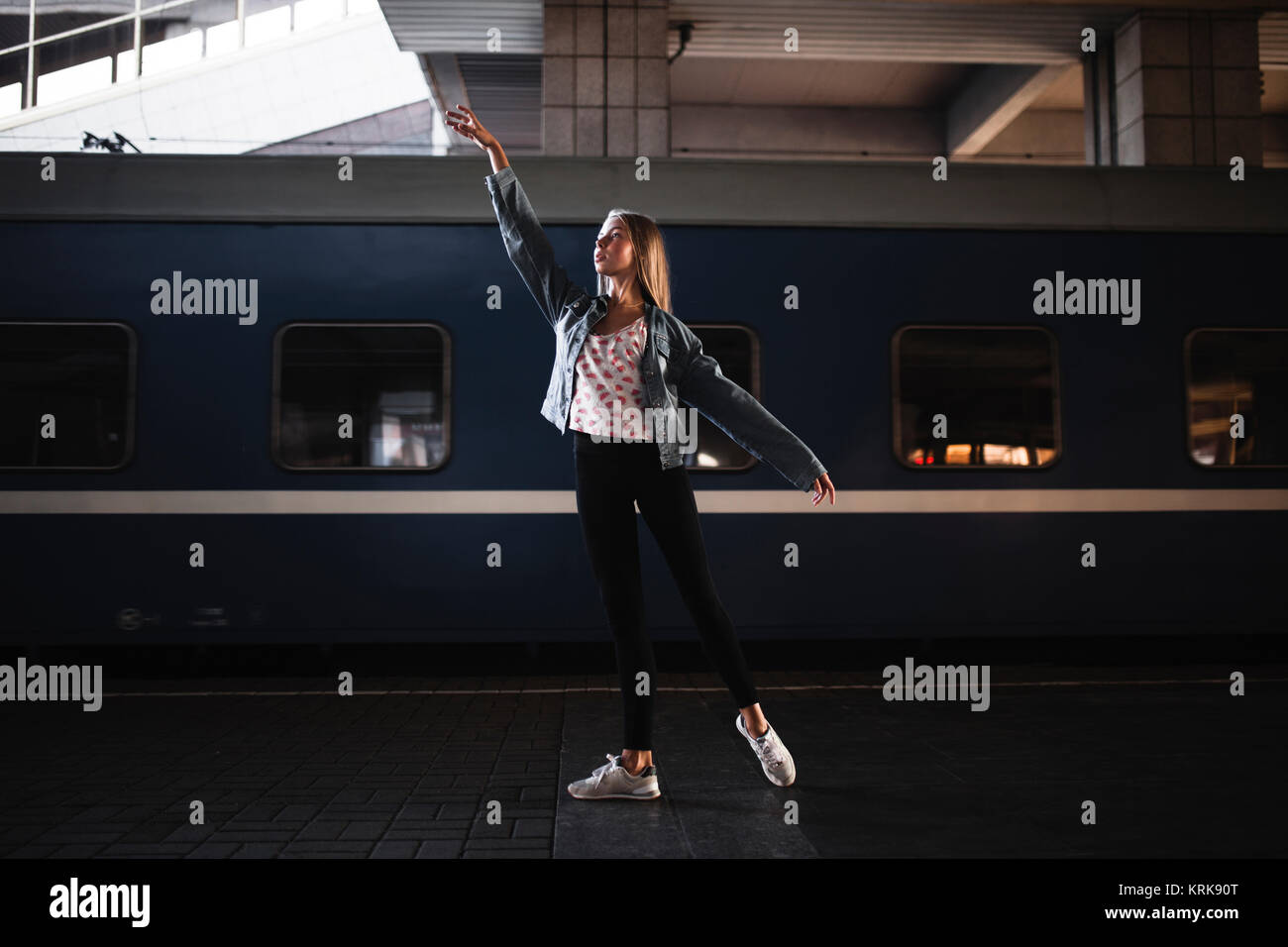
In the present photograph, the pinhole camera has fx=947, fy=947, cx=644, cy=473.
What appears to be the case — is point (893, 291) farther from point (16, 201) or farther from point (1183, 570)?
point (16, 201)

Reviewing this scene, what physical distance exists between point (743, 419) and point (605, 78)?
676 centimetres

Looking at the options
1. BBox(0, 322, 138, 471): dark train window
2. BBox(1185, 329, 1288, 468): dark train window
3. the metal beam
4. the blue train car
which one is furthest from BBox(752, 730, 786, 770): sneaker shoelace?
the metal beam

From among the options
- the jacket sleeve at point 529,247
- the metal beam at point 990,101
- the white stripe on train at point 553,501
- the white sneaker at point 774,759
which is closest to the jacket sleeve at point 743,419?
the jacket sleeve at point 529,247

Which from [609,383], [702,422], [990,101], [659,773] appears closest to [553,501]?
[702,422]

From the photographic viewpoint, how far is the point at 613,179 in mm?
5773

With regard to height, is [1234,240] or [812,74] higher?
[812,74]

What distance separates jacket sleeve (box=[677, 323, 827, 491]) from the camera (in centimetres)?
340

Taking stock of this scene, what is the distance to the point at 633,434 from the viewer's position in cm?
326

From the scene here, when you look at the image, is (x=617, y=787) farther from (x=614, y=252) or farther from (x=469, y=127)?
(x=469, y=127)

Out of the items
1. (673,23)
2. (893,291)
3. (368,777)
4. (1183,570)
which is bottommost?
(368,777)

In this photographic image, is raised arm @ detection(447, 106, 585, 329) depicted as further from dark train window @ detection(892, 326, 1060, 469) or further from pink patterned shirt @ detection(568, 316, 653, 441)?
dark train window @ detection(892, 326, 1060, 469)

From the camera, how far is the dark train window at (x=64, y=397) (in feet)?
17.9

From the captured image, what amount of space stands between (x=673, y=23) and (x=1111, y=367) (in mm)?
6332
